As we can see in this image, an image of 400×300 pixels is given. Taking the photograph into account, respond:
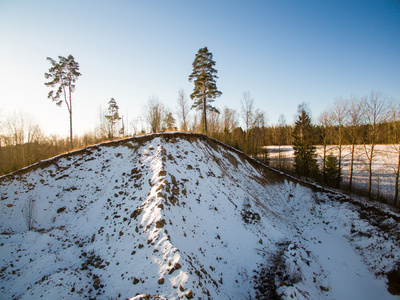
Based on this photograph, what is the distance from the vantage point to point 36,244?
7.99m

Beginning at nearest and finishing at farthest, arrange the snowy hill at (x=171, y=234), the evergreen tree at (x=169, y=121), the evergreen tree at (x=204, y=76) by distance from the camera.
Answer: the snowy hill at (x=171, y=234), the evergreen tree at (x=204, y=76), the evergreen tree at (x=169, y=121)

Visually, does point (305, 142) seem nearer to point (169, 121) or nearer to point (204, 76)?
point (204, 76)

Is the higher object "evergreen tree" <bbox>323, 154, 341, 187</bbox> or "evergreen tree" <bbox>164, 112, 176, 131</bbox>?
"evergreen tree" <bbox>164, 112, 176, 131</bbox>

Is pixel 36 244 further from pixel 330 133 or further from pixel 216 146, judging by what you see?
pixel 330 133

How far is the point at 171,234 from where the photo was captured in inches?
281

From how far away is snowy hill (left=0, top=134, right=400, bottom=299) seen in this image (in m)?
6.06

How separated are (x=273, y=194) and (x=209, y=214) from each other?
10.6m

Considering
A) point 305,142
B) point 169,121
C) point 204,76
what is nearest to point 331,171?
point 305,142

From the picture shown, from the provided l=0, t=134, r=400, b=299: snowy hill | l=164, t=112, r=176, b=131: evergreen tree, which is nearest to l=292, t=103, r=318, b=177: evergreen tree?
l=0, t=134, r=400, b=299: snowy hill

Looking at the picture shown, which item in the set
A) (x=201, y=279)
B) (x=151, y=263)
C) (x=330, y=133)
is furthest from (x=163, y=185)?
(x=330, y=133)

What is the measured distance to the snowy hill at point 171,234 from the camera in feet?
19.9

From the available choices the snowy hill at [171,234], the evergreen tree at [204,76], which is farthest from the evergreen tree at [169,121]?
the snowy hill at [171,234]

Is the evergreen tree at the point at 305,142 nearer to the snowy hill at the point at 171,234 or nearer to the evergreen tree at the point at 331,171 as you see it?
the evergreen tree at the point at 331,171

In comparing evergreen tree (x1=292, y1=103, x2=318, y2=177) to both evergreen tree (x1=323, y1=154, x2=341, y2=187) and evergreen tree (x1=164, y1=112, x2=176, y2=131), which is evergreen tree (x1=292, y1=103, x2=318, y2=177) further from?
evergreen tree (x1=164, y1=112, x2=176, y2=131)
